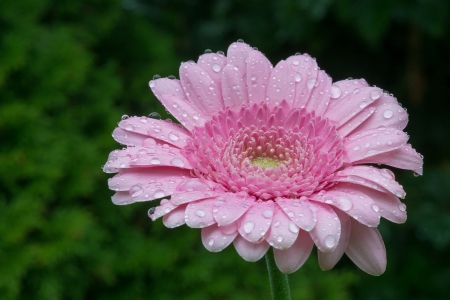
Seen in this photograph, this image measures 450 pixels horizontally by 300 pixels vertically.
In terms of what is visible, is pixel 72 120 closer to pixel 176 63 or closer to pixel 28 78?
pixel 28 78

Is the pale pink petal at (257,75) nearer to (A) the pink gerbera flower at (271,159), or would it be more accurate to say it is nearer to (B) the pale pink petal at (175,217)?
(A) the pink gerbera flower at (271,159)

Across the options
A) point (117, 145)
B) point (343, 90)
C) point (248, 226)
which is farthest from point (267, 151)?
point (117, 145)

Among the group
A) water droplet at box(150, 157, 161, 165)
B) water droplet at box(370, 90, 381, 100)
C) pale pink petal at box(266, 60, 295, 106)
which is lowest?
water droplet at box(150, 157, 161, 165)

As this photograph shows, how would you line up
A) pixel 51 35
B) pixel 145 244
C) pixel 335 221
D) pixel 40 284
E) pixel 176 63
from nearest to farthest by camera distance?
pixel 335 221 < pixel 40 284 < pixel 145 244 < pixel 51 35 < pixel 176 63

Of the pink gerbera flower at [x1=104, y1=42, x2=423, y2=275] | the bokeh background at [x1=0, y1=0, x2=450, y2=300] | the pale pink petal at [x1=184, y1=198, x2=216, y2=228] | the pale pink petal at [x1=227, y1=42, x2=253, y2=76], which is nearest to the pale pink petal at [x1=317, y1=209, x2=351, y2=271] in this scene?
the pink gerbera flower at [x1=104, y1=42, x2=423, y2=275]

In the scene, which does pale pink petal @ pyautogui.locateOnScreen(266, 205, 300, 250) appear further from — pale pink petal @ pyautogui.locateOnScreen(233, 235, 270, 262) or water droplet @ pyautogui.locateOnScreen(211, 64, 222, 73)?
water droplet @ pyautogui.locateOnScreen(211, 64, 222, 73)

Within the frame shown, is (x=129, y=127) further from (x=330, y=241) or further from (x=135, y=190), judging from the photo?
(x=330, y=241)

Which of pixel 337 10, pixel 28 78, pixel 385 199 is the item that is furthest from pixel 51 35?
pixel 385 199
